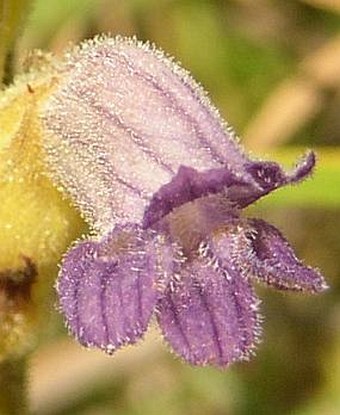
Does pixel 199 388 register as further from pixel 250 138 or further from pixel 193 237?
pixel 193 237

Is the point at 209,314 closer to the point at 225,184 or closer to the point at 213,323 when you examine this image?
the point at 213,323

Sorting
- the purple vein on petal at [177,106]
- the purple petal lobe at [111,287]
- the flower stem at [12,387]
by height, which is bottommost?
the flower stem at [12,387]

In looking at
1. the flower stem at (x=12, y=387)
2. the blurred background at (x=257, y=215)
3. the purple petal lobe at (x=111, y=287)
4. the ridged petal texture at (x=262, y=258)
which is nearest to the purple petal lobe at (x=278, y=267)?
the ridged petal texture at (x=262, y=258)

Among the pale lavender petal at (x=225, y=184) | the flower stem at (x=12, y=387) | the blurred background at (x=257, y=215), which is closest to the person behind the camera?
the pale lavender petal at (x=225, y=184)

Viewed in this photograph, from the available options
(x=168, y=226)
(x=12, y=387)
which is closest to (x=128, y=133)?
(x=168, y=226)

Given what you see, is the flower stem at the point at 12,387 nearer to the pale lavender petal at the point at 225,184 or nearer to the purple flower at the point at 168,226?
the purple flower at the point at 168,226

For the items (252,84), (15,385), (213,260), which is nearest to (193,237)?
(213,260)

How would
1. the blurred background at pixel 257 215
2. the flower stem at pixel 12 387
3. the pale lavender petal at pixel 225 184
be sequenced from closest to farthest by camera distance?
the pale lavender petal at pixel 225 184, the flower stem at pixel 12 387, the blurred background at pixel 257 215
